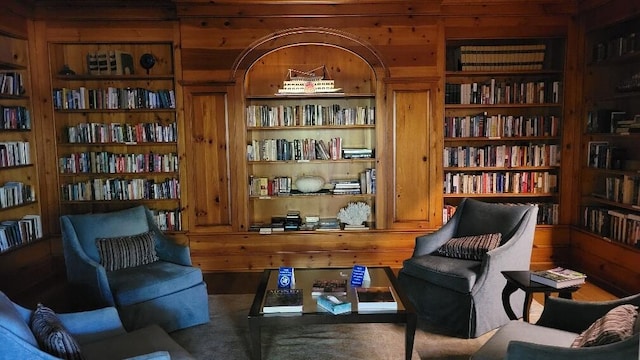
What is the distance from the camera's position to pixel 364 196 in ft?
16.6

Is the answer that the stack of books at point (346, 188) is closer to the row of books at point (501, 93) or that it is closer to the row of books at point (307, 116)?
the row of books at point (307, 116)

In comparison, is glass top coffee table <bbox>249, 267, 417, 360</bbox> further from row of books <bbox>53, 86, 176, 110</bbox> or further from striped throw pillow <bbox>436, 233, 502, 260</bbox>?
row of books <bbox>53, 86, 176, 110</bbox>

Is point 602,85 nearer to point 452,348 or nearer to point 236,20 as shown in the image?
point 452,348

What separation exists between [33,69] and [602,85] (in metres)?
5.63

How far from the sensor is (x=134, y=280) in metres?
3.26

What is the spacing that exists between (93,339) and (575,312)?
7.81 feet

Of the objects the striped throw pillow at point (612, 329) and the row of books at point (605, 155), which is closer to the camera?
the striped throw pillow at point (612, 329)

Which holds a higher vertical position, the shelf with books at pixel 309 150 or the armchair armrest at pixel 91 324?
the shelf with books at pixel 309 150

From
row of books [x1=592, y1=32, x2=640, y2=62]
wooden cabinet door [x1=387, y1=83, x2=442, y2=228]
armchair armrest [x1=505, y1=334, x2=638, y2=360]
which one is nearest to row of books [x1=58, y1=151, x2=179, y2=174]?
wooden cabinet door [x1=387, y1=83, x2=442, y2=228]

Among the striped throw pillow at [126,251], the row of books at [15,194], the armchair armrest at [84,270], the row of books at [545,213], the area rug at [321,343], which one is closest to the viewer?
the area rug at [321,343]

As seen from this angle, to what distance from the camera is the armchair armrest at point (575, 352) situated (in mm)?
1609

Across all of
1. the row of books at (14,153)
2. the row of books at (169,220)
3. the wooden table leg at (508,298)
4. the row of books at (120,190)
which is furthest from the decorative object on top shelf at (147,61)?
the wooden table leg at (508,298)

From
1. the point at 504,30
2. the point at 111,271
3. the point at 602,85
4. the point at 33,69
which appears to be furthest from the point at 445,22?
the point at 33,69

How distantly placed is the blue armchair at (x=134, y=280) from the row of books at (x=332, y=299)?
75cm
